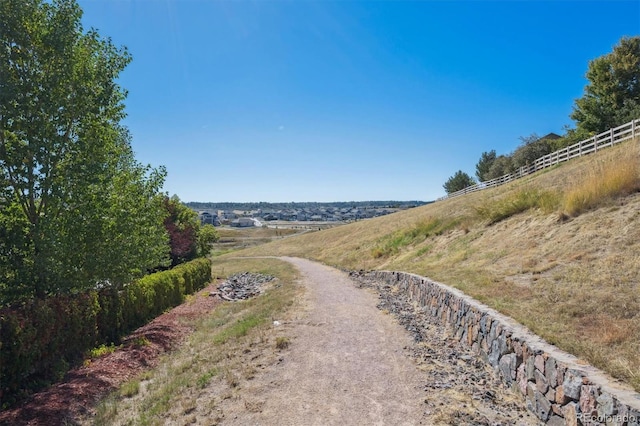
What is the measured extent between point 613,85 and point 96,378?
152 feet

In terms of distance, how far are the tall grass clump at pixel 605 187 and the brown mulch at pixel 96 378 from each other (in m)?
12.8

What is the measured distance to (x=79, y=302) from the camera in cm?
980

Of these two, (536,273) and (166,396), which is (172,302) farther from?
(536,273)

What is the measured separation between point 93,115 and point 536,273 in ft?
40.2

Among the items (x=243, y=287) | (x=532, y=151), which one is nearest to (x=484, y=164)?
(x=532, y=151)

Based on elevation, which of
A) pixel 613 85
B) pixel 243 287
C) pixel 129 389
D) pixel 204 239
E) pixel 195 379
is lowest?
pixel 243 287

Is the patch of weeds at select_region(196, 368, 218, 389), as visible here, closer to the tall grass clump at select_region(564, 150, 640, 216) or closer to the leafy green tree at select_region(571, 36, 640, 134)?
the tall grass clump at select_region(564, 150, 640, 216)

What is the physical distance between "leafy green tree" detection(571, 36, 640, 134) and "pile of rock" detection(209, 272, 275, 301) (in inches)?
1363

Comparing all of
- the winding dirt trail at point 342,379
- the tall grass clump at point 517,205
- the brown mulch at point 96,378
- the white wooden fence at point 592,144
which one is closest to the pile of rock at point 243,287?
the brown mulch at point 96,378

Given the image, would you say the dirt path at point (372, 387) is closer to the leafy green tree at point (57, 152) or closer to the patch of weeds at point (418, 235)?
the leafy green tree at point (57, 152)

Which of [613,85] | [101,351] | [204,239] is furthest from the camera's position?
[613,85]

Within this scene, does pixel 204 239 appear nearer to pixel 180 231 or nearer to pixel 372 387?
pixel 180 231

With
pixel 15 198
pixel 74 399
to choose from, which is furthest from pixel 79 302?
pixel 74 399

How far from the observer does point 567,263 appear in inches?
326
